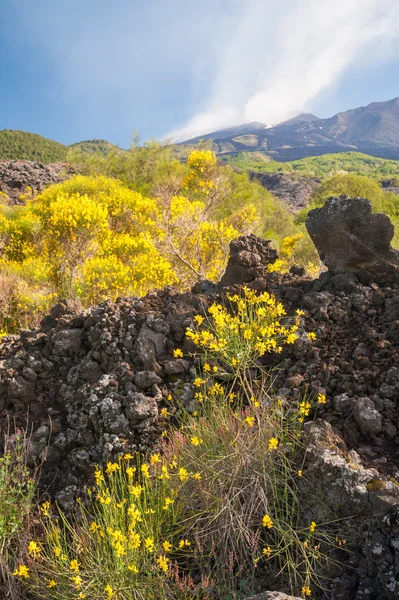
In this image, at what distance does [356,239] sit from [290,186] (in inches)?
3417

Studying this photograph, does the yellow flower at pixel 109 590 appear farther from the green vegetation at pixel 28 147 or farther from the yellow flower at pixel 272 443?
the green vegetation at pixel 28 147

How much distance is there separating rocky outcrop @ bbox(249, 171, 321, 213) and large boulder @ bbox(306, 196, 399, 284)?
213ft

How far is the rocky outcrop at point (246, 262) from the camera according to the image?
447cm

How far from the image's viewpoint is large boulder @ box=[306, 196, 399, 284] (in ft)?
13.3

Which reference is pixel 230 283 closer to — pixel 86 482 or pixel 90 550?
pixel 86 482

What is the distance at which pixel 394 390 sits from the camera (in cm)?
278

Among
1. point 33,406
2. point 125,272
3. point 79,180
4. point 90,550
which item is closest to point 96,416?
point 33,406

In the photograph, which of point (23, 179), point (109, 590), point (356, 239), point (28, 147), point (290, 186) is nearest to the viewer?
point (109, 590)

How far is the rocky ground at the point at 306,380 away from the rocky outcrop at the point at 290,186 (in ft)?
214

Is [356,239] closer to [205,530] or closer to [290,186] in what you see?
[205,530]

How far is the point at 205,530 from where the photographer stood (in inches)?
88.9

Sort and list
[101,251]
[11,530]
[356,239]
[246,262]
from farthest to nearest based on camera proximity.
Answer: [101,251]
[246,262]
[356,239]
[11,530]

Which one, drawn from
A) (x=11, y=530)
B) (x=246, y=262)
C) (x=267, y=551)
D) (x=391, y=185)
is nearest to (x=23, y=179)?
(x=246, y=262)

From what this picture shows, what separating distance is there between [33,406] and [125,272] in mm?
4090
